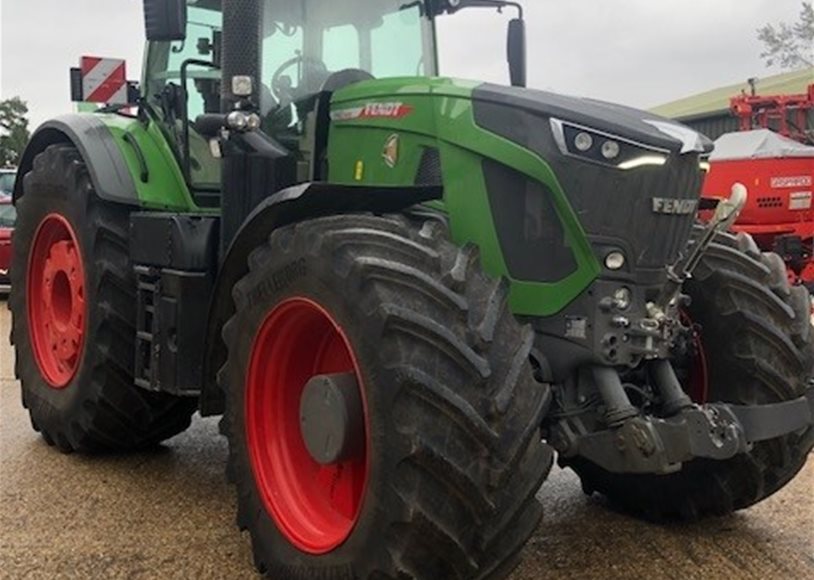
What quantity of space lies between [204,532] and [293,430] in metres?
0.69

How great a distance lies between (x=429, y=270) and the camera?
114 inches

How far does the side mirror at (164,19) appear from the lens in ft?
12.6

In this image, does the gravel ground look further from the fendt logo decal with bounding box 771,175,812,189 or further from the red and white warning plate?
the fendt logo decal with bounding box 771,175,812,189

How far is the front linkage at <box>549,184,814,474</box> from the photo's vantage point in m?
2.95

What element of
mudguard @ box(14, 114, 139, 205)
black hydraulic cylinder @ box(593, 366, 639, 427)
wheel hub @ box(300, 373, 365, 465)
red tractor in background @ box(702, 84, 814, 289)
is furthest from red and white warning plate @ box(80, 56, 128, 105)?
red tractor in background @ box(702, 84, 814, 289)

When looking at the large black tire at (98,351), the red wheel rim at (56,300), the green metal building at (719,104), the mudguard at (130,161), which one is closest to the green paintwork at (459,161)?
the mudguard at (130,161)

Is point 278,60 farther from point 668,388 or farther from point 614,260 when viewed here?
point 668,388

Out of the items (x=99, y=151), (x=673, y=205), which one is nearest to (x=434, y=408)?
(x=673, y=205)

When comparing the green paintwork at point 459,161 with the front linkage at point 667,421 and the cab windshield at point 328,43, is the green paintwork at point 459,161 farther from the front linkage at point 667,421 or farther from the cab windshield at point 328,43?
the cab windshield at point 328,43

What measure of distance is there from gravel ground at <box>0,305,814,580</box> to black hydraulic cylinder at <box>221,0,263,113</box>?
1.74 m

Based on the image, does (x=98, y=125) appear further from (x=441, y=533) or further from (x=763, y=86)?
(x=763, y=86)

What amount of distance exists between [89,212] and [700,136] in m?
2.90

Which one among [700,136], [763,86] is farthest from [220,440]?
[763,86]

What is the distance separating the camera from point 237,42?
389 centimetres
